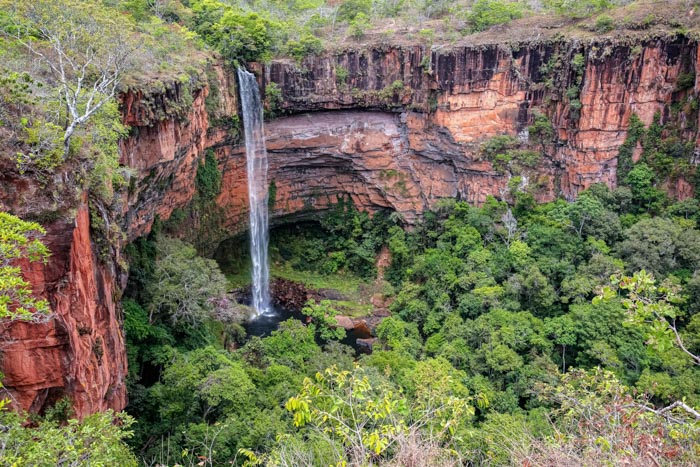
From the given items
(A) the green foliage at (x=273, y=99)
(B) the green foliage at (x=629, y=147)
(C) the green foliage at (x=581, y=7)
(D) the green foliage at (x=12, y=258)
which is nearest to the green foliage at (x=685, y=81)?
(B) the green foliage at (x=629, y=147)

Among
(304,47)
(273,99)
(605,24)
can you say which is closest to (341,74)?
(304,47)

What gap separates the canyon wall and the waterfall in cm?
54

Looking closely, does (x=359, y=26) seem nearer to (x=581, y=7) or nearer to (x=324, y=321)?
(x=581, y=7)

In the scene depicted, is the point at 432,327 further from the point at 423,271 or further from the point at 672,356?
the point at 672,356

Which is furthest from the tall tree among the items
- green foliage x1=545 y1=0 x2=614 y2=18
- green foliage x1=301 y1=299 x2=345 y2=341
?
green foliage x1=545 y1=0 x2=614 y2=18

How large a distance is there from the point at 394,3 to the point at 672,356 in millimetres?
23237

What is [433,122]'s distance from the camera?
957 inches

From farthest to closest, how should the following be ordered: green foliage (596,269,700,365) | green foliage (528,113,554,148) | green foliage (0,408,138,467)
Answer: green foliage (528,113,554,148) < green foliage (0,408,138,467) < green foliage (596,269,700,365)

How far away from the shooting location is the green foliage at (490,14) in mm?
24094

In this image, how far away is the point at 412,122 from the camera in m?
24.6

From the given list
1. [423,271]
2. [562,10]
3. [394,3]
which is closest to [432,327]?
[423,271]

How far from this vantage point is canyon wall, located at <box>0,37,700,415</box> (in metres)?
18.8

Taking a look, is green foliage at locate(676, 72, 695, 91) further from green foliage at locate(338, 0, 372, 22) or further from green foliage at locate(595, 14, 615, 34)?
green foliage at locate(338, 0, 372, 22)

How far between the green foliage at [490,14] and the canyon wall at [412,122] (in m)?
2.63
